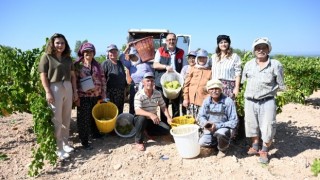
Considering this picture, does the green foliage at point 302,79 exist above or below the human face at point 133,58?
below

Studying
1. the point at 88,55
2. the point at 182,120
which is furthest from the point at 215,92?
the point at 88,55

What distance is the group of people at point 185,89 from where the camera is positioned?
14.2ft

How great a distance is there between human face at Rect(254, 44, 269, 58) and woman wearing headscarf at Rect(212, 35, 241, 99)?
0.43m

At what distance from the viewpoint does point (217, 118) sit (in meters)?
4.73

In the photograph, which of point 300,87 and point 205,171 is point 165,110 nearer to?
point 205,171

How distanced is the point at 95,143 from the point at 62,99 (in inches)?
50.6

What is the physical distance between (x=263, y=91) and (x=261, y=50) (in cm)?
58

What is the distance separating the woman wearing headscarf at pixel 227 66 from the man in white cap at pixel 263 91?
0.72 ft

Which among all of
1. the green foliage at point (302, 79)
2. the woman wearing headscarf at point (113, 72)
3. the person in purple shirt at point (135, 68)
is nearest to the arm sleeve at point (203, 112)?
the person in purple shirt at point (135, 68)

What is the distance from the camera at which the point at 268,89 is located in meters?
4.32

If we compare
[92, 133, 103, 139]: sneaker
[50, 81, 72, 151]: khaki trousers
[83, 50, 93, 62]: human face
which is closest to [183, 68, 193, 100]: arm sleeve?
[83, 50, 93, 62]: human face

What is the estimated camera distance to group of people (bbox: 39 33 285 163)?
4340mm

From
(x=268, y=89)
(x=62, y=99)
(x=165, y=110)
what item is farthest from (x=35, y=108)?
(x=268, y=89)

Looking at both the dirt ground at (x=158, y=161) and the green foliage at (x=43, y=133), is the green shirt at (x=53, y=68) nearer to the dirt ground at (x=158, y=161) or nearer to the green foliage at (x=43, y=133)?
the green foliage at (x=43, y=133)
